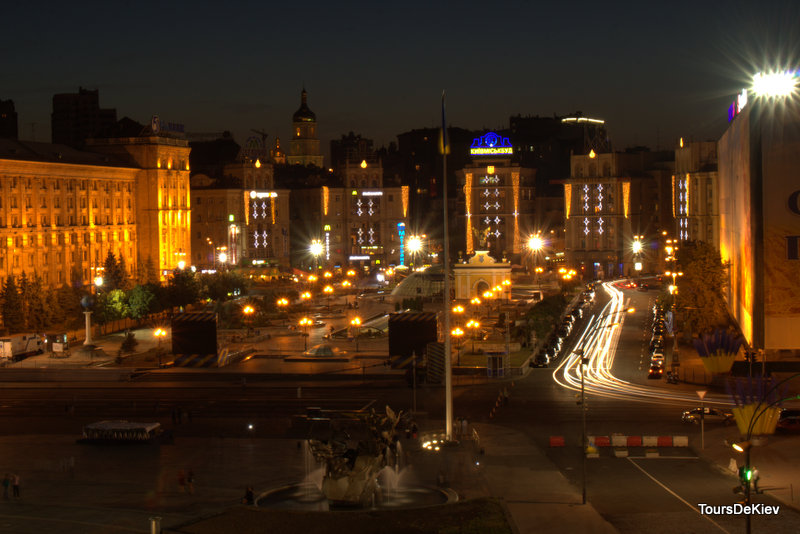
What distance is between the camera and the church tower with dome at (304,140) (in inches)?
7530

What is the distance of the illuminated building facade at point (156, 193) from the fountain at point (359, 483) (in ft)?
278

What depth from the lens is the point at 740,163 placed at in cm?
6306

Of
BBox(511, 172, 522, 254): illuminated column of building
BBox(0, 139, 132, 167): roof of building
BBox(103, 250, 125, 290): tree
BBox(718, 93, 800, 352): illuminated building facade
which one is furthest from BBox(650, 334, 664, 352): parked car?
BBox(511, 172, 522, 254): illuminated column of building

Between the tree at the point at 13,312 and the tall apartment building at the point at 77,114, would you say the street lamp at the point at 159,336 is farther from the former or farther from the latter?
the tall apartment building at the point at 77,114

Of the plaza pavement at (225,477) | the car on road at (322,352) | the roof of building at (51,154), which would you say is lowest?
the plaza pavement at (225,477)

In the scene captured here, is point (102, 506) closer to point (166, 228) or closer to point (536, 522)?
point (536, 522)

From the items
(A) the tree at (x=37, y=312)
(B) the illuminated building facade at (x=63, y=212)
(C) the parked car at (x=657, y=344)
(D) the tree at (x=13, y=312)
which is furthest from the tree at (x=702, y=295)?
(B) the illuminated building facade at (x=63, y=212)

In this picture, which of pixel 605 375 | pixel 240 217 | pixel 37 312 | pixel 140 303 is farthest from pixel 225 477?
pixel 240 217

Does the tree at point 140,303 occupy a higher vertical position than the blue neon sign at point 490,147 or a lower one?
lower

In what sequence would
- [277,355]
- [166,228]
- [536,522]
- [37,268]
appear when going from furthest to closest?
[166,228]
[37,268]
[277,355]
[536,522]

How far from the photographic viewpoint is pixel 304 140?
192 meters

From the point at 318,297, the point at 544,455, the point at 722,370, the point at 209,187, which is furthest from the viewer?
the point at 209,187

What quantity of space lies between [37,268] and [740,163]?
208ft

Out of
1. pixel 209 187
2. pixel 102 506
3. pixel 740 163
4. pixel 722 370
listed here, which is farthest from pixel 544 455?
pixel 209 187
